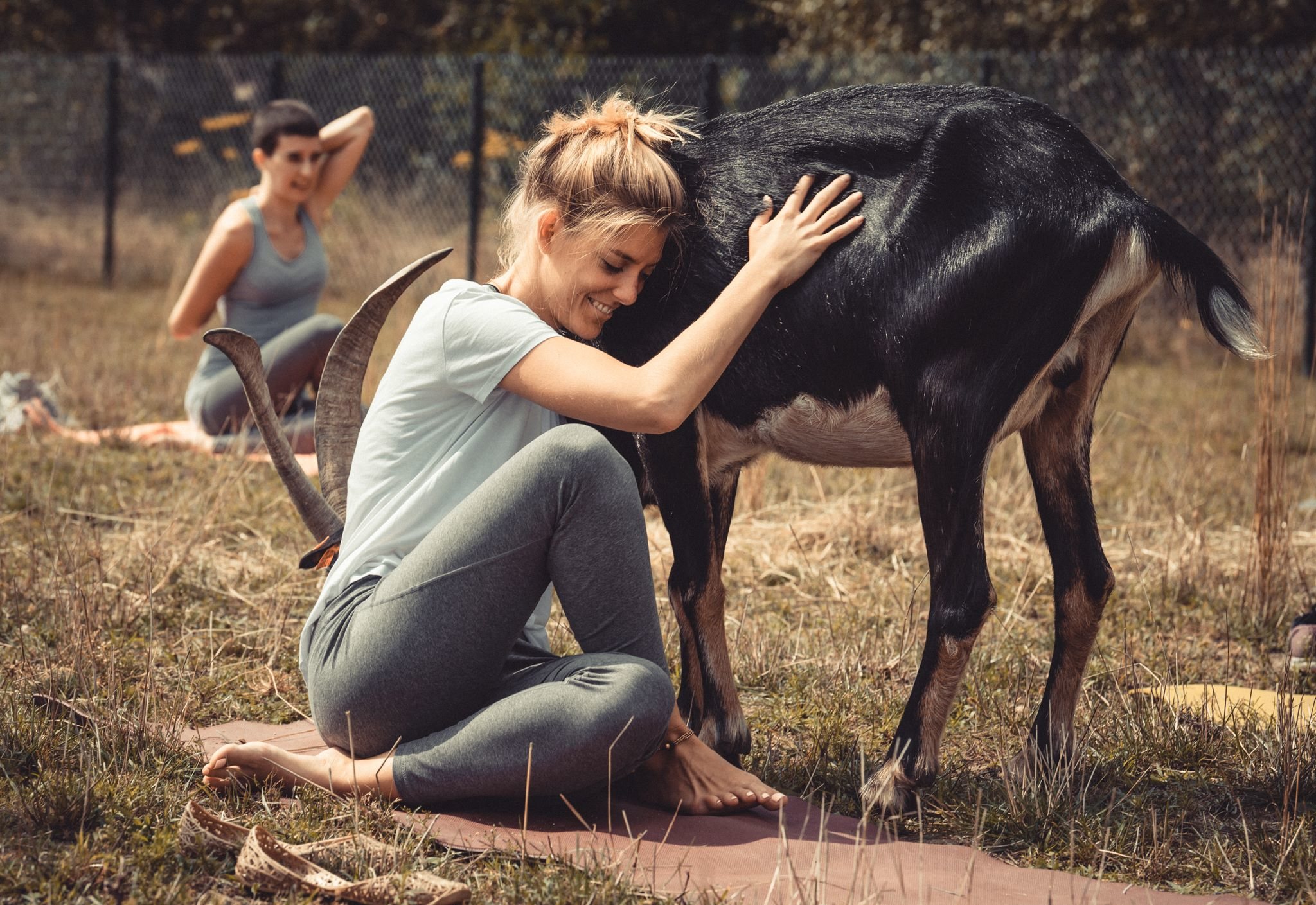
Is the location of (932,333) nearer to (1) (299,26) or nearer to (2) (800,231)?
(2) (800,231)

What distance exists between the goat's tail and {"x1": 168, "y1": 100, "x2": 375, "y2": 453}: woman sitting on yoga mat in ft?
12.1

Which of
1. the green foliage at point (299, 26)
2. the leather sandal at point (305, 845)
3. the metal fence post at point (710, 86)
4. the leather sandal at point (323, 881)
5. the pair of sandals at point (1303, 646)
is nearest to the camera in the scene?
the leather sandal at point (323, 881)

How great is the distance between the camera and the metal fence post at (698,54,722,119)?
925 cm

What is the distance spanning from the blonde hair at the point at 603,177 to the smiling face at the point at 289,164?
3450 millimetres

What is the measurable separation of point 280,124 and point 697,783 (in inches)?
166

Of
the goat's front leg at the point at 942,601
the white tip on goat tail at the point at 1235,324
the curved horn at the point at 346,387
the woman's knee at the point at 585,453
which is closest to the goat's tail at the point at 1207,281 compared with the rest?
the white tip on goat tail at the point at 1235,324

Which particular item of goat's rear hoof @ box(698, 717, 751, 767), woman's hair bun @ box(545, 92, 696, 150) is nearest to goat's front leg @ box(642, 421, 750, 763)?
goat's rear hoof @ box(698, 717, 751, 767)

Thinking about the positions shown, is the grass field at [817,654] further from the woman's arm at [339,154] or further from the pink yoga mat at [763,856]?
the woman's arm at [339,154]

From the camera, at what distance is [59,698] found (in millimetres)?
2906

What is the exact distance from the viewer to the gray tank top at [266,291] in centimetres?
575

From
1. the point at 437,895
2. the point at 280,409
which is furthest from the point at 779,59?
the point at 437,895

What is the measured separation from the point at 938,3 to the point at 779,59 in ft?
10.1

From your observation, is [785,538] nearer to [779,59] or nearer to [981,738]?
[981,738]

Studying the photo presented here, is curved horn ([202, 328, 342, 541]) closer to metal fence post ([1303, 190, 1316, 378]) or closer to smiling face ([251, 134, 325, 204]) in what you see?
smiling face ([251, 134, 325, 204])
